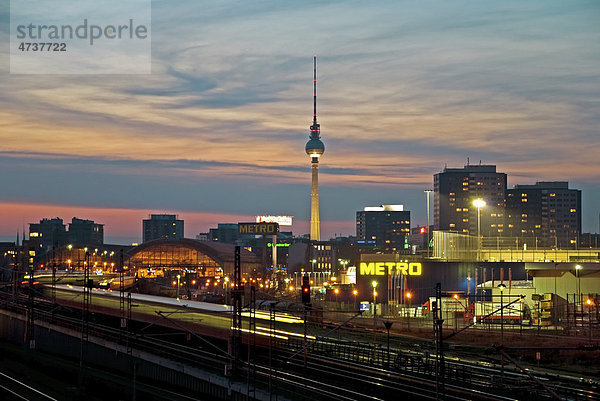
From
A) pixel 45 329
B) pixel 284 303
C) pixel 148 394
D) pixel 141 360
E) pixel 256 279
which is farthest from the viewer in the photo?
pixel 256 279

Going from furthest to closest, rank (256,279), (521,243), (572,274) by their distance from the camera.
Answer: (256,279), (521,243), (572,274)

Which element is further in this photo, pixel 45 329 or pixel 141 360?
pixel 45 329

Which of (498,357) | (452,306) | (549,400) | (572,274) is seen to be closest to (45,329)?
(452,306)

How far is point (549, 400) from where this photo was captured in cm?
4112

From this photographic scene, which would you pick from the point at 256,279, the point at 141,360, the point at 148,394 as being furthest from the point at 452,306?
the point at 256,279

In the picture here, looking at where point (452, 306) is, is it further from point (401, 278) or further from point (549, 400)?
point (549, 400)

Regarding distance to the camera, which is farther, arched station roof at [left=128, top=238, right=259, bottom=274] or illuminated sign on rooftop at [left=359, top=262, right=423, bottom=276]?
arched station roof at [left=128, top=238, right=259, bottom=274]

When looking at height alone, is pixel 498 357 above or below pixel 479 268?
below

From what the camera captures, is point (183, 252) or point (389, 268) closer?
point (389, 268)

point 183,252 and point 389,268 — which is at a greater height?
point 183,252

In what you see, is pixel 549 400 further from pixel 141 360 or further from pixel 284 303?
pixel 284 303

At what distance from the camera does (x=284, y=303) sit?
9625cm

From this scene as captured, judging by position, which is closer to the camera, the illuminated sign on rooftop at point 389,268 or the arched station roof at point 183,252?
the illuminated sign on rooftop at point 389,268

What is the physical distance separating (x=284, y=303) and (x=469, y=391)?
183 ft
